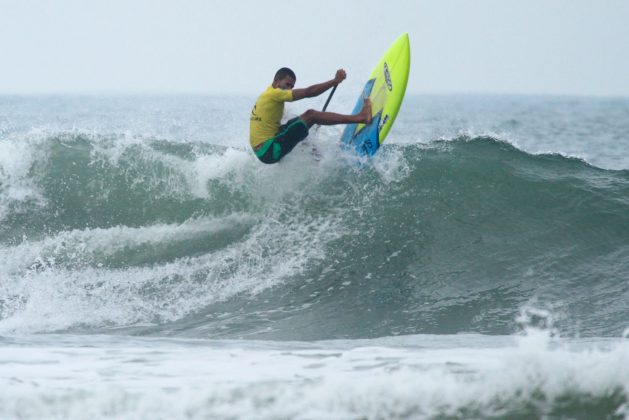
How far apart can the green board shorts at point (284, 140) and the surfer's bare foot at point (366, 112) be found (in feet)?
2.50

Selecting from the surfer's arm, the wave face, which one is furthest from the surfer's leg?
the wave face

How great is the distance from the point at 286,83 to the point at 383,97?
1.21m

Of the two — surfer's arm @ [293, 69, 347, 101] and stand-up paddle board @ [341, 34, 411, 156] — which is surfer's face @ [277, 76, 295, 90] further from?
stand-up paddle board @ [341, 34, 411, 156]

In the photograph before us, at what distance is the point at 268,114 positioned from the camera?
751 cm

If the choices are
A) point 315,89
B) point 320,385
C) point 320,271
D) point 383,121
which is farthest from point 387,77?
point 320,385

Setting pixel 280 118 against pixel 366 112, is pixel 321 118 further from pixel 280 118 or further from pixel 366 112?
pixel 366 112

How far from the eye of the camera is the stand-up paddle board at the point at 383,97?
797 cm

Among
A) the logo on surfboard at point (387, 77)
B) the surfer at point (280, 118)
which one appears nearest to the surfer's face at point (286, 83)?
the surfer at point (280, 118)

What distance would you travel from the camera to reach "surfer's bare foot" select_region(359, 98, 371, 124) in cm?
807

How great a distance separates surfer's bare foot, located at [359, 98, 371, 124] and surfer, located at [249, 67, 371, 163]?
0.25 m

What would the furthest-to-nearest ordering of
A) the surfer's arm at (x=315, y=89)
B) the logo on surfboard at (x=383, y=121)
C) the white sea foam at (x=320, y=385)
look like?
the logo on surfboard at (x=383, y=121) < the surfer's arm at (x=315, y=89) < the white sea foam at (x=320, y=385)

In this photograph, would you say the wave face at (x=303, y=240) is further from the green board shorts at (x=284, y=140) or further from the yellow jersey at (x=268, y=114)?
the yellow jersey at (x=268, y=114)

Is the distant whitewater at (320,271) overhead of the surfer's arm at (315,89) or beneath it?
beneath

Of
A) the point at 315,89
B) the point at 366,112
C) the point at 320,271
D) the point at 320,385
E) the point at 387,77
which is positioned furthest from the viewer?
the point at 387,77
